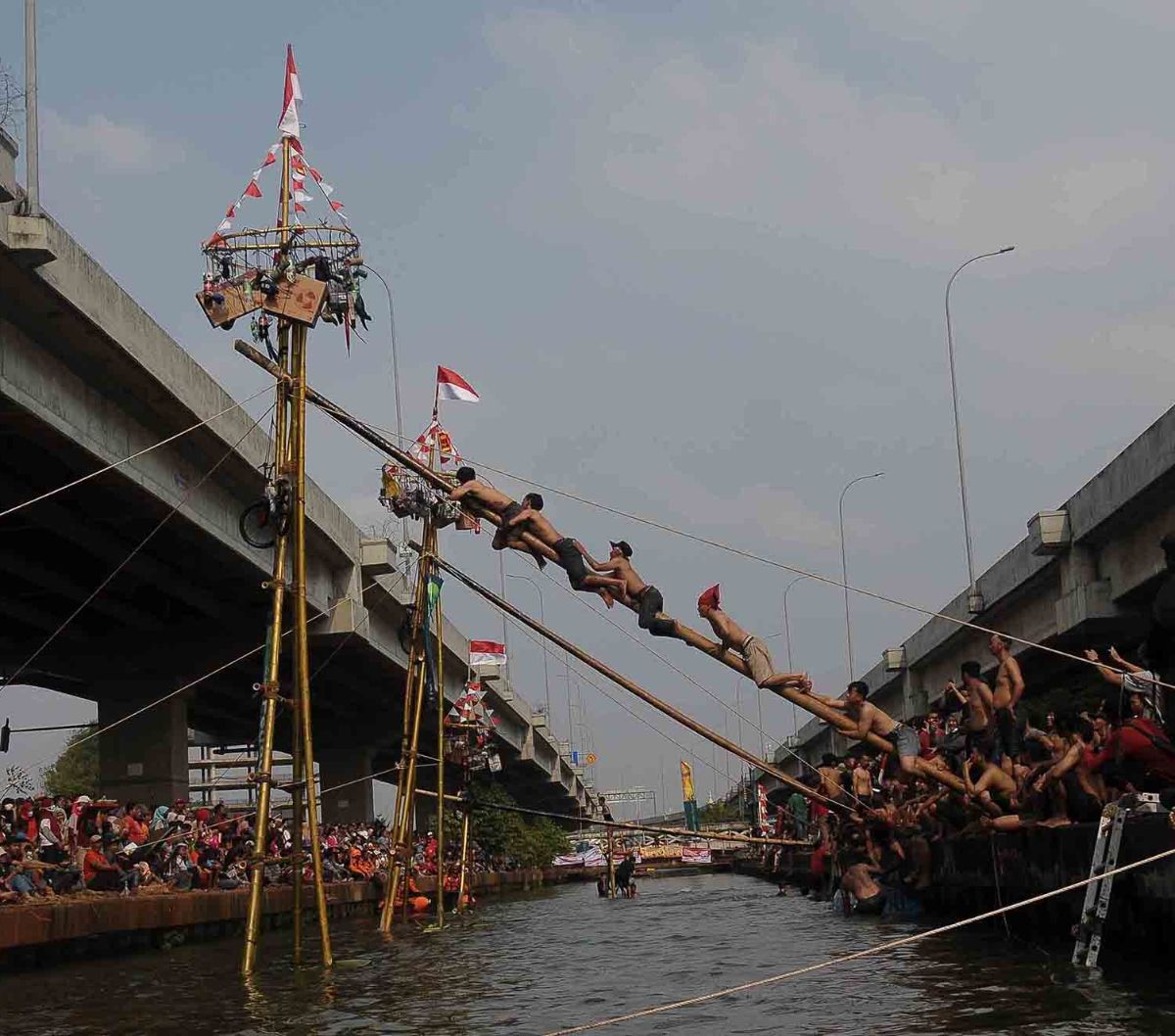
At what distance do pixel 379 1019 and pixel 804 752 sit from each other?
8004 cm

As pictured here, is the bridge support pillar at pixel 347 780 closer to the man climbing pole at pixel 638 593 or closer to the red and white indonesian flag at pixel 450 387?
the red and white indonesian flag at pixel 450 387

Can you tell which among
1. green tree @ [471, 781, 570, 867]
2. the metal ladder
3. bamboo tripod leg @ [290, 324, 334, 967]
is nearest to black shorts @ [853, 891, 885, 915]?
bamboo tripod leg @ [290, 324, 334, 967]

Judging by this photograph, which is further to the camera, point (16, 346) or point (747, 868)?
point (747, 868)

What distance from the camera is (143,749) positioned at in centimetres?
4091

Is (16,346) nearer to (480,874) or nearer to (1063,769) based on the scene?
(1063,769)

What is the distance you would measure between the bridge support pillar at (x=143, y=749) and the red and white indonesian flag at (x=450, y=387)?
16.8 meters

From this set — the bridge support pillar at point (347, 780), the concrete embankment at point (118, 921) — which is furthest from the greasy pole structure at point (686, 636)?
the bridge support pillar at point (347, 780)

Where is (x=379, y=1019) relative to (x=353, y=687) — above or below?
below

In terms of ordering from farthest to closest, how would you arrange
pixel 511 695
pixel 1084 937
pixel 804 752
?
pixel 804 752 → pixel 511 695 → pixel 1084 937

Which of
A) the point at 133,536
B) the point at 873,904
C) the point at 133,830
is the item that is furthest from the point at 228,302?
the point at 133,536

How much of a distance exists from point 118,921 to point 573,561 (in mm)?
11669

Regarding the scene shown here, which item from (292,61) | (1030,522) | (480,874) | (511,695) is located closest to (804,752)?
(511,695)

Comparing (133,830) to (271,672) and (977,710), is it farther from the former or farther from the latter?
(977,710)

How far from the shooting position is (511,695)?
76.9m
